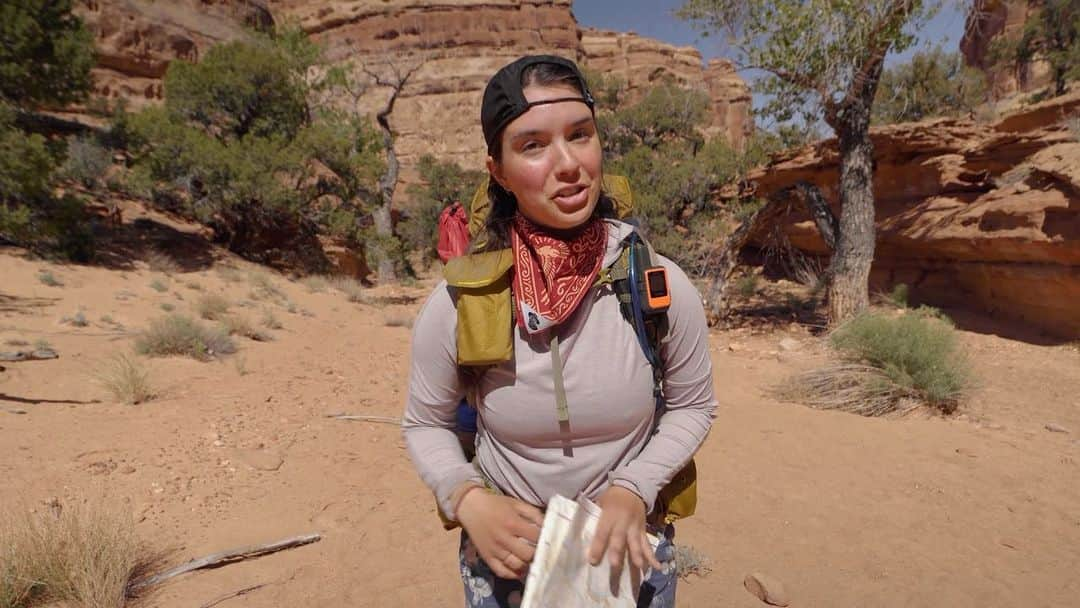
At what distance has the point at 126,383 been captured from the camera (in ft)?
13.9

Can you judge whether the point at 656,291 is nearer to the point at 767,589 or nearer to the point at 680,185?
the point at 767,589


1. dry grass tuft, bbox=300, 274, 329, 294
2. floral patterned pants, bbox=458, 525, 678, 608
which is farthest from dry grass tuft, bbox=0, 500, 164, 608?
dry grass tuft, bbox=300, 274, 329, 294

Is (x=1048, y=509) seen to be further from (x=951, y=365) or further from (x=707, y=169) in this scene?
(x=707, y=169)

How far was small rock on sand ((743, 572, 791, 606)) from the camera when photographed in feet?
8.25

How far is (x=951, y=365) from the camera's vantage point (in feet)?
16.5

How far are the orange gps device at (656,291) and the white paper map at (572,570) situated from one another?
14.4 inches

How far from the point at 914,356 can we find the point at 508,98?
5470 mm

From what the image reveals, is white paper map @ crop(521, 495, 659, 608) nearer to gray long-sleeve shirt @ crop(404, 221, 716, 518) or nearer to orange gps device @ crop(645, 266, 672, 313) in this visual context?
gray long-sleeve shirt @ crop(404, 221, 716, 518)

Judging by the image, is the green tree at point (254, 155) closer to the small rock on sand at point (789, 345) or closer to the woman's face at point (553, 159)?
the small rock on sand at point (789, 345)

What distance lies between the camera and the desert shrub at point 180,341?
549 centimetres

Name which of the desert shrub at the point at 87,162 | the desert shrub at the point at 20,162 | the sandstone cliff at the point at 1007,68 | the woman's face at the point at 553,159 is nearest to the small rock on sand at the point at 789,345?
the woman's face at the point at 553,159

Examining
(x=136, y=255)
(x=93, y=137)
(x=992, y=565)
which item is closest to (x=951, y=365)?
(x=992, y=565)

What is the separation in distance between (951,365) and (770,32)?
17.2 ft

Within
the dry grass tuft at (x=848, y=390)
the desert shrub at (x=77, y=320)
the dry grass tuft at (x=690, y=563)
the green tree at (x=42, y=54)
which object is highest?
the green tree at (x=42, y=54)
